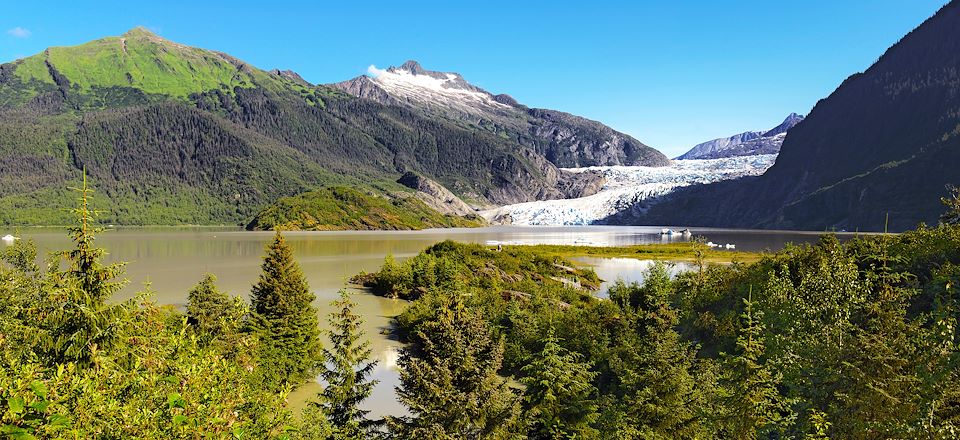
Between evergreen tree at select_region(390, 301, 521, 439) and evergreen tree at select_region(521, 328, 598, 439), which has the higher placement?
evergreen tree at select_region(390, 301, 521, 439)

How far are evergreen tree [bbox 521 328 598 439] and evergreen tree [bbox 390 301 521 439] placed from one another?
3242mm

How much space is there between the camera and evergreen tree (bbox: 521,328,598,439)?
18.2 m

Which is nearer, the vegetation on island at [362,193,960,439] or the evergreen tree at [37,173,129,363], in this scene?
the vegetation on island at [362,193,960,439]

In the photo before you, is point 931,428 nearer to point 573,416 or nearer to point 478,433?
point 478,433

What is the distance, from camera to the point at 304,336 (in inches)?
1177

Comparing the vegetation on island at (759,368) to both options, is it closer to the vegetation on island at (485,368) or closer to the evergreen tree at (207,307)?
the vegetation on island at (485,368)

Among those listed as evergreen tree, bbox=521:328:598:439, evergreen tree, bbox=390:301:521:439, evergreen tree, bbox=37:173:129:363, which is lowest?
evergreen tree, bbox=521:328:598:439

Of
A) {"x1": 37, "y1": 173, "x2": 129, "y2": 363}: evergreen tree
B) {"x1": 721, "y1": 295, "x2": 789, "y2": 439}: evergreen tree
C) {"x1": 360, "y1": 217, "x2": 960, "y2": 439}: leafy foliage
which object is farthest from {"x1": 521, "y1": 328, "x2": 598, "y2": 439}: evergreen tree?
{"x1": 37, "y1": 173, "x2": 129, "y2": 363}: evergreen tree

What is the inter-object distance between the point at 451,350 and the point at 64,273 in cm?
1001

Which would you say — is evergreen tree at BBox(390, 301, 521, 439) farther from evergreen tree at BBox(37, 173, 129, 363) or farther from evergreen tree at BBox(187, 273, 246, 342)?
evergreen tree at BBox(187, 273, 246, 342)

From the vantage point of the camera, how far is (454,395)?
14258 mm

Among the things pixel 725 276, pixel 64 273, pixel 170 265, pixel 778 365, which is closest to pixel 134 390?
pixel 64 273

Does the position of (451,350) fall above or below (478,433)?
above

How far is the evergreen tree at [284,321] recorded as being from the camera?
1084 inches
